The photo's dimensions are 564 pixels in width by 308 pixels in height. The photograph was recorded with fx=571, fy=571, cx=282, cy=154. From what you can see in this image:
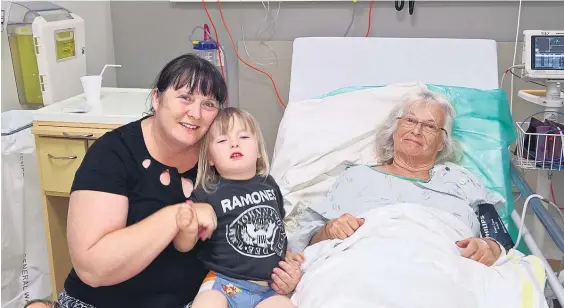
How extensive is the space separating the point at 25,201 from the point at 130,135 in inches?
42.8

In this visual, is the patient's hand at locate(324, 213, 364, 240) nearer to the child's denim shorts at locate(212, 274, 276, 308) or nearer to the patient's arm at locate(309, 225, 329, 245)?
the patient's arm at locate(309, 225, 329, 245)

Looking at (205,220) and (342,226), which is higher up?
(205,220)

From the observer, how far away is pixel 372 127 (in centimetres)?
217

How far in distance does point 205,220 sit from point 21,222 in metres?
1.22

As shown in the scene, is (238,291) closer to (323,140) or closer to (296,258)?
(296,258)

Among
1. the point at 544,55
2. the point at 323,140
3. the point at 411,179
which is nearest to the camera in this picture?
the point at 411,179

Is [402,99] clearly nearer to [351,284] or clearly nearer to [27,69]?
[351,284]

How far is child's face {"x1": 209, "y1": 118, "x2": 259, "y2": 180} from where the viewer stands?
5.05 ft

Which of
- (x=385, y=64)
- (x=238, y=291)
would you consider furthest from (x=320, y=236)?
(x=385, y=64)

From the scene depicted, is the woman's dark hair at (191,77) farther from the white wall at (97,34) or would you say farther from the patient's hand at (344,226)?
the white wall at (97,34)

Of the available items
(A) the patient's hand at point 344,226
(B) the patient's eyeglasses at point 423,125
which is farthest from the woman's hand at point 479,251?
(B) the patient's eyeglasses at point 423,125

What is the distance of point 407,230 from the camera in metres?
1.55

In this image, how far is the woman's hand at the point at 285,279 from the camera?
5.05 feet

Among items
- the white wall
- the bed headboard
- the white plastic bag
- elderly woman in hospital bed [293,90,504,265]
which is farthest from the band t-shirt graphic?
the white wall
